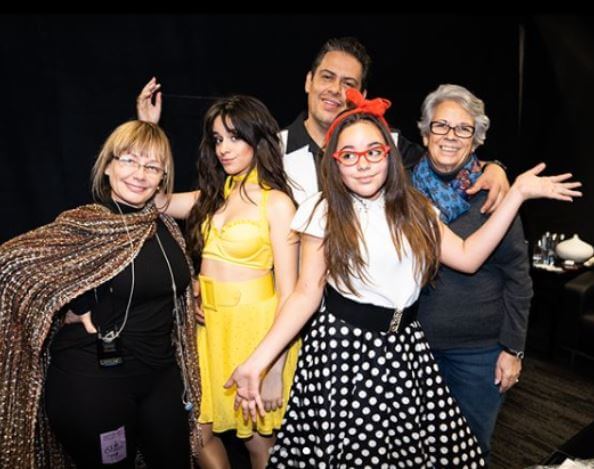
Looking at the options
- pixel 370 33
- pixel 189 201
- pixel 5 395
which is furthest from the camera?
pixel 370 33

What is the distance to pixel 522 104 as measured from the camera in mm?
4613

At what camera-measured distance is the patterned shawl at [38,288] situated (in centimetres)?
154

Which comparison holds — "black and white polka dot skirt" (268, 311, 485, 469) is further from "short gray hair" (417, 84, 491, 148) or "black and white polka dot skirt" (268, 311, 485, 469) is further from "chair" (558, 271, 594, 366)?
"chair" (558, 271, 594, 366)

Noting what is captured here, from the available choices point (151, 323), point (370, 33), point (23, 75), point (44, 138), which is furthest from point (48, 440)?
point (370, 33)

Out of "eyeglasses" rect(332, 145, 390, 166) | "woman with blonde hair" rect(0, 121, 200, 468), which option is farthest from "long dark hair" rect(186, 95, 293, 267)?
"eyeglasses" rect(332, 145, 390, 166)

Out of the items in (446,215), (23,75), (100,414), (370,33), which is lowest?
(100,414)

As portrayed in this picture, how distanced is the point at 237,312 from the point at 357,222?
567 millimetres

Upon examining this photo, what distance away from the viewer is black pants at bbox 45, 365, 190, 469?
1.57 metres

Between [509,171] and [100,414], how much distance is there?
414 cm

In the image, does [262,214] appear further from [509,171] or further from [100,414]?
[509,171]

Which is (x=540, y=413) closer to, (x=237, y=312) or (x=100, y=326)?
(x=237, y=312)

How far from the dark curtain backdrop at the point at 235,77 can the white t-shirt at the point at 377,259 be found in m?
1.33

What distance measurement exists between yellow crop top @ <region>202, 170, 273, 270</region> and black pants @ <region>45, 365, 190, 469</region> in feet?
1.50

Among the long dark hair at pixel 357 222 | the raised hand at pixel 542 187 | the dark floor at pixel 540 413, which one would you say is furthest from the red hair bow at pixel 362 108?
the dark floor at pixel 540 413
